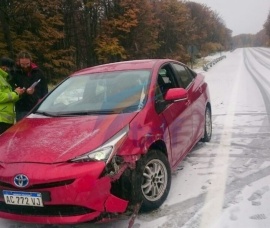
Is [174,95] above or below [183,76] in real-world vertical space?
below

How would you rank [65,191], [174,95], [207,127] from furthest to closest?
[207,127] → [174,95] → [65,191]

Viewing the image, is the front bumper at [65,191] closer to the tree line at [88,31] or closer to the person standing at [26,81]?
the person standing at [26,81]

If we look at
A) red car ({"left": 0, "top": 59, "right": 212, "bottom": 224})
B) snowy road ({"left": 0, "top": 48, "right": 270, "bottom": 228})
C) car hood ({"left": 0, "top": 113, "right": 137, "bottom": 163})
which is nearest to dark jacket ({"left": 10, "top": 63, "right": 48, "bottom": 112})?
red car ({"left": 0, "top": 59, "right": 212, "bottom": 224})

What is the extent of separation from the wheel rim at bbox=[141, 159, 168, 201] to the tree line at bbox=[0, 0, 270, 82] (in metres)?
21.5

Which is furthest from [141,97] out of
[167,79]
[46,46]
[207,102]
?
[46,46]

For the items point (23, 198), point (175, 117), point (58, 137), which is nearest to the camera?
point (23, 198)

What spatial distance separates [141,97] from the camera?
4082mm

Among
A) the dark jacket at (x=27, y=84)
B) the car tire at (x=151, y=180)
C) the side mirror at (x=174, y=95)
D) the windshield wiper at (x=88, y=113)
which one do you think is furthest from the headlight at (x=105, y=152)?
the dark jacket at (x=27, y=84)

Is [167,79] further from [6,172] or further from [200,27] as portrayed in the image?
[200,27]

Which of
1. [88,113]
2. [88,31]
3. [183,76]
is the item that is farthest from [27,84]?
[88,31]

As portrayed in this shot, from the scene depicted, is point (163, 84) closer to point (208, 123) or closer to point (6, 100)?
point (208, 123)

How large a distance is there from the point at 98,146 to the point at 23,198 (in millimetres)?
776

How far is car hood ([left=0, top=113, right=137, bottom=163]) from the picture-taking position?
3203mm

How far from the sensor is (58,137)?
11.4 ft
